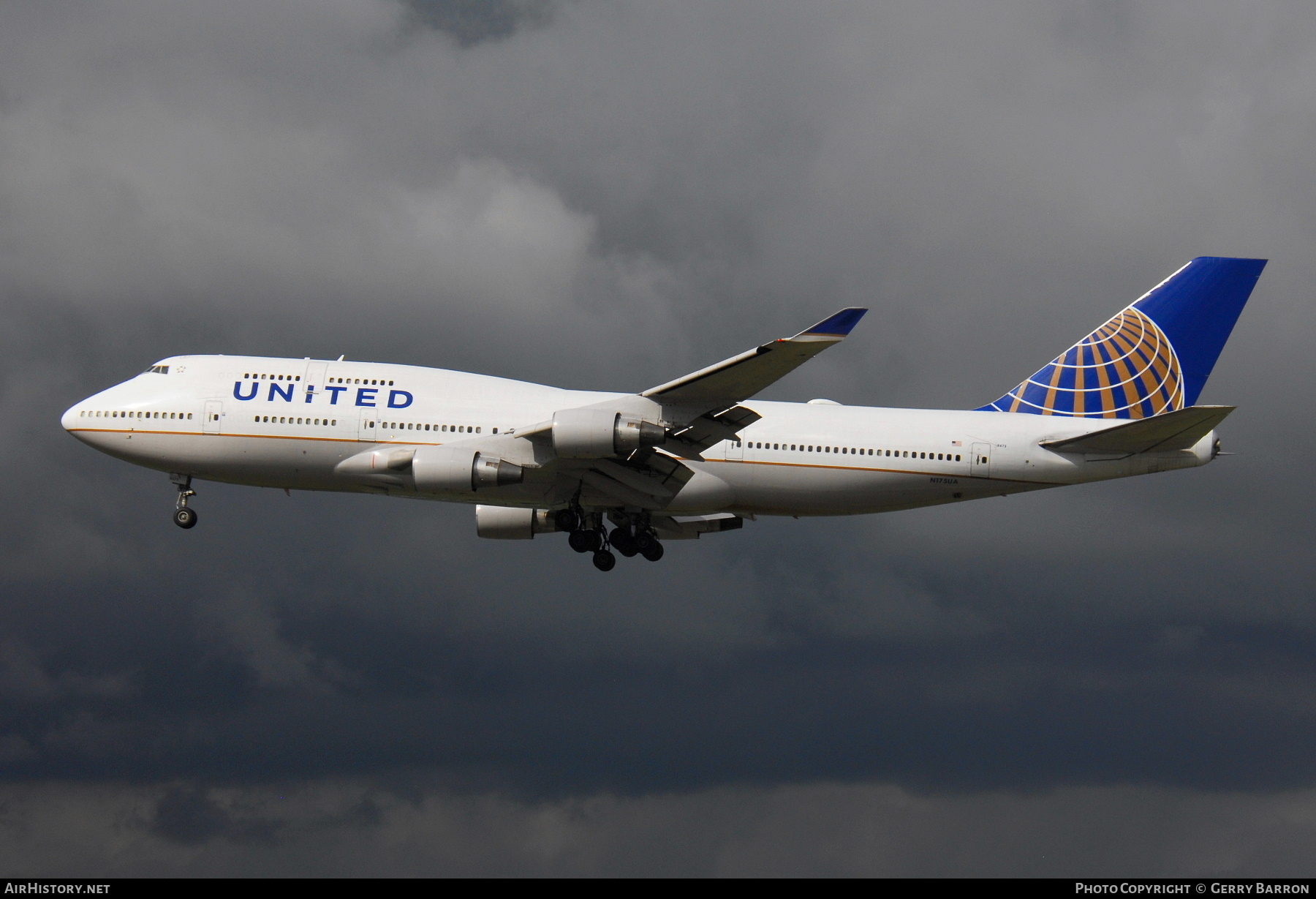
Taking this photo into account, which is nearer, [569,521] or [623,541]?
[569,521]

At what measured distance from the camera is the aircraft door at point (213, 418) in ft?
126

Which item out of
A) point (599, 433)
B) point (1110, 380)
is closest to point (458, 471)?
point (599, 433)

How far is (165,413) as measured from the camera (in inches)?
1540

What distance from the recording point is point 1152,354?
43.3 meters

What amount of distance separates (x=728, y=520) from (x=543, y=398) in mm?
8307

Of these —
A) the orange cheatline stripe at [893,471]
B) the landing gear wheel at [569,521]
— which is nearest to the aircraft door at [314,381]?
the landing gear wheel at [569,521]

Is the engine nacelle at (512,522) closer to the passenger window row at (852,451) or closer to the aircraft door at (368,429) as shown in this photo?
the aircraft door at (368,429)

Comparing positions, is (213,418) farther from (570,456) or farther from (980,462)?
(980,462)

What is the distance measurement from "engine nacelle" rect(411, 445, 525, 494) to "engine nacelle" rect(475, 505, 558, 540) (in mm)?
6466

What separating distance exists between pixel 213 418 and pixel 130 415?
299cm

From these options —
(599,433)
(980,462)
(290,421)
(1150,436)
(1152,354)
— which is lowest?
(1150,436)

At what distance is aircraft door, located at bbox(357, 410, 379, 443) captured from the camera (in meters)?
37.8

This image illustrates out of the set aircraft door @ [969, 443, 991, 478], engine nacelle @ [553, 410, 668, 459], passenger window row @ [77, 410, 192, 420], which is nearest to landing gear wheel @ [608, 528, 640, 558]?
engine nacelle @ [553, 410, 668, 459]

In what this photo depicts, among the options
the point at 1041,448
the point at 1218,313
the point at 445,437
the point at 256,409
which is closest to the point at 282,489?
the point at 256,409
